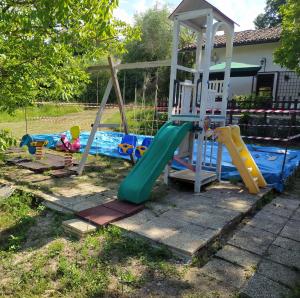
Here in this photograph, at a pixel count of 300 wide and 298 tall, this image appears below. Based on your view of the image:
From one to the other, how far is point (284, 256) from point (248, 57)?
15332mm

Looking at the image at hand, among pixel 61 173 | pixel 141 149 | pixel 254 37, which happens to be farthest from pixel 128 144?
pixel 254 37

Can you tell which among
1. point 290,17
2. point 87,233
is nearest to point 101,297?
point 87,233

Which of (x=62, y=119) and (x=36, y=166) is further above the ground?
(x=62, y=119)

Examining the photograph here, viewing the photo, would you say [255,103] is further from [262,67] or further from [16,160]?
[16,160]

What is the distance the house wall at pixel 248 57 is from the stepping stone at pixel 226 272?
1466cm

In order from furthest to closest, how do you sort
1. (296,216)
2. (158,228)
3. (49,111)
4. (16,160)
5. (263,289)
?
(49,111), (16,160), (296,216), (158,228), (263,289)

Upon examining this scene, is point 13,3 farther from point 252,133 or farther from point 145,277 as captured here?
point 252,133

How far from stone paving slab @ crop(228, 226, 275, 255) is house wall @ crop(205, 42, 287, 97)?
45.3 ft

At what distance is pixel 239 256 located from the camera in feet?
9.41

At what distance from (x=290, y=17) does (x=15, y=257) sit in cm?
983

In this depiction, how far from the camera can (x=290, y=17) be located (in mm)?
9070

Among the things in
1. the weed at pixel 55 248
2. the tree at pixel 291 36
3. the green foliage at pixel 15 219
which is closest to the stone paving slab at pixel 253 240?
the weed at pixel 55 248

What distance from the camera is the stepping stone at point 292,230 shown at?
3.37 metres

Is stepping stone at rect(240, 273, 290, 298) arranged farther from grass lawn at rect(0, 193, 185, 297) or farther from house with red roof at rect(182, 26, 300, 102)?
house with red roof at rect(182, 26, 300, 102)
